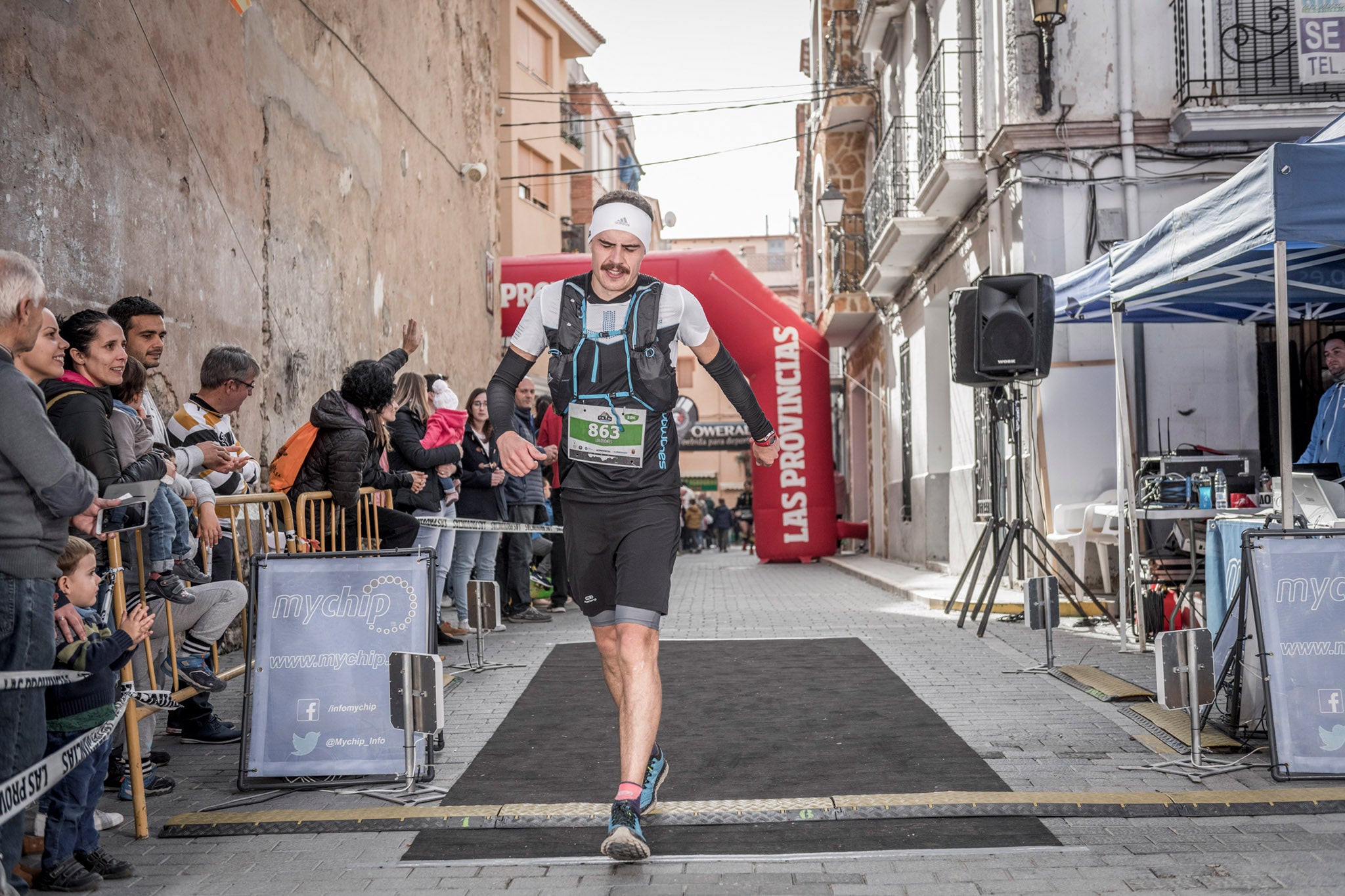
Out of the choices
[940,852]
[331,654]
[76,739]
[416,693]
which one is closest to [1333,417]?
[940,852]

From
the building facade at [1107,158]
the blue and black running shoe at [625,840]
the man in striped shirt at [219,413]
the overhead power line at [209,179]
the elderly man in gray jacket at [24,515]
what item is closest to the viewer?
the elderly man in gray jacket at [24,515]

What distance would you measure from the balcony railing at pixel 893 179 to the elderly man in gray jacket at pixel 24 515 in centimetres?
1455

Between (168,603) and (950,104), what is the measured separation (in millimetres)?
11633

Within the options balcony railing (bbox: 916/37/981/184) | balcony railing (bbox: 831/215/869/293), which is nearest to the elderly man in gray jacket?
balcony railing (bbox: 916/37/981/184)

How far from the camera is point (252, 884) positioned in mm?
3832

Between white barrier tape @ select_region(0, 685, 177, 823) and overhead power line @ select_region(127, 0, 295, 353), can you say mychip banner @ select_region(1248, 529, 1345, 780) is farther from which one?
overhead power line @ select_region(127, 0, 295, 353)

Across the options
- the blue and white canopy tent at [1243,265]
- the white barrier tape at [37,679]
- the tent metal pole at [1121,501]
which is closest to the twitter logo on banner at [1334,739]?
the blue and white canopy tent at [1243,265]

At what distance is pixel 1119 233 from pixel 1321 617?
7.93 m

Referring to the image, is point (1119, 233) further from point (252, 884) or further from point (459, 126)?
Answer: point (252, 884)

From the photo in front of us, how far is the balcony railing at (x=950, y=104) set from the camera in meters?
14.1

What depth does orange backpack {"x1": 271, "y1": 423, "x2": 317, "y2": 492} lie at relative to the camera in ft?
23.6

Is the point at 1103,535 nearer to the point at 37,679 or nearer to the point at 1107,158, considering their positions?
the point at 1107,158

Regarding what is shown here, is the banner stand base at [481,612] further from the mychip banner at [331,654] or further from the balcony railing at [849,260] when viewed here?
the balcony railing at [849,260]

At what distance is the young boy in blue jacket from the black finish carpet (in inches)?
38.1
